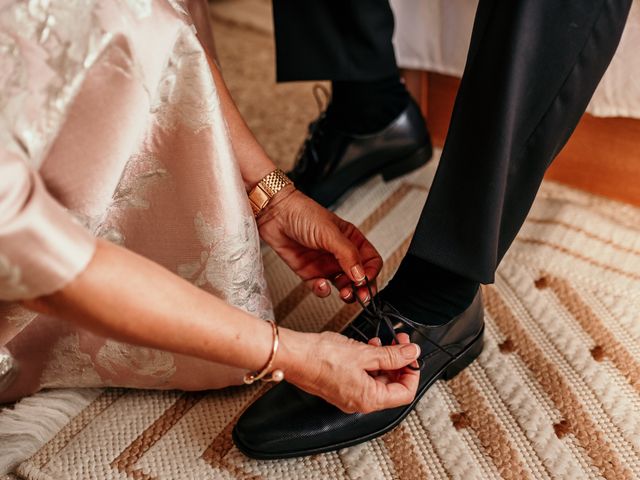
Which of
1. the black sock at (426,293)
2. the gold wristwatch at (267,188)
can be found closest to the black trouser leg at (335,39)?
the gold wristwatch at (267,188)

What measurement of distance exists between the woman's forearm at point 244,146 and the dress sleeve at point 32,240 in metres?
0.30

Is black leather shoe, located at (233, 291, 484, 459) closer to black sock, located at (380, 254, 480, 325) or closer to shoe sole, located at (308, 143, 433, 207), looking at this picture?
black sock, located at (380, 254, 480, 325)

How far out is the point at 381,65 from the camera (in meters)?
0.92

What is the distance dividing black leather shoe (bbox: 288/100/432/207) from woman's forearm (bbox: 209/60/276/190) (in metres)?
0.23

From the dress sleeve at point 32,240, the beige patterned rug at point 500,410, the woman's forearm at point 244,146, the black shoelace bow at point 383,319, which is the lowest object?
the beige patterned rug at point 500,410

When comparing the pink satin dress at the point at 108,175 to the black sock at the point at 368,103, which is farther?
the black sock at the point at 368,103

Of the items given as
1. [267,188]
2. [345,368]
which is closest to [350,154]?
[267,188]

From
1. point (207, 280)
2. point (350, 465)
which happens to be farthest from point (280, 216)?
point (350, 465)

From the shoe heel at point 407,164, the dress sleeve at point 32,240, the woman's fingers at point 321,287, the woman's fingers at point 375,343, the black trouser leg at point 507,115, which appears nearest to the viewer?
the dress sleeve at point 32,240

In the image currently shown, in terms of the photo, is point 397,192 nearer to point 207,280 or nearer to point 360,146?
point 360,146

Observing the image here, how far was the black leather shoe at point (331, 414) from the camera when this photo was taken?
625 mm

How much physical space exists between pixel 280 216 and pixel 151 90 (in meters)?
0.23

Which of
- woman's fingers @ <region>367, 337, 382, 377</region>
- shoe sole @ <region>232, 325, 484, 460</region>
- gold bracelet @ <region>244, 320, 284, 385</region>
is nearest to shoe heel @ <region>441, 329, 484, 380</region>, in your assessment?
shoe sole @ <region>232, 325, 484, 460</region>

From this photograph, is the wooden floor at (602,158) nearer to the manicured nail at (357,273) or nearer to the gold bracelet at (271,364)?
Answer: the manicured nail at (357,273)
